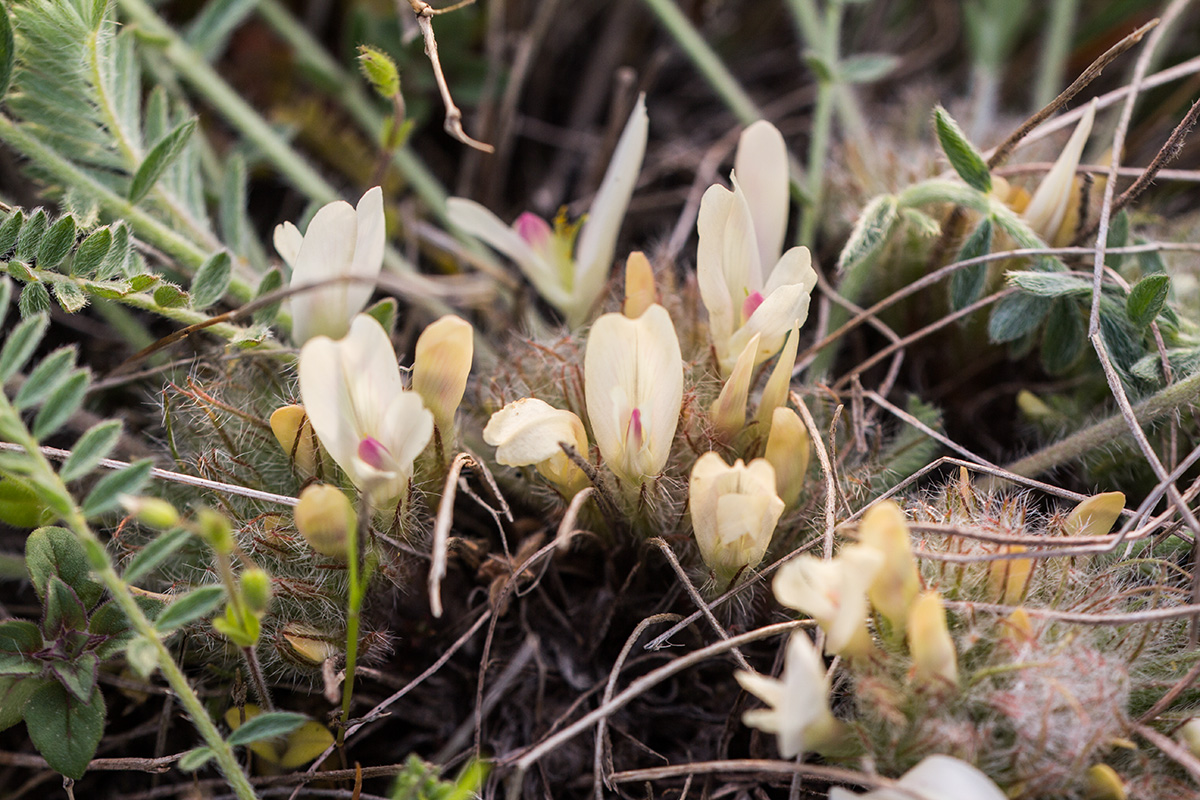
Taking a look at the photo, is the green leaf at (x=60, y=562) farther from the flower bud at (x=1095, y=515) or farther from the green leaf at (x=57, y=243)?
the flower bud at (x=1095, y=515)

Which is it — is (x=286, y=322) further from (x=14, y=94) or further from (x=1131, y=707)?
(x=1131, y=707)

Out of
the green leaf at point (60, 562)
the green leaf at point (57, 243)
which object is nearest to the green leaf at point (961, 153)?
the green leaf at point (57, 243)

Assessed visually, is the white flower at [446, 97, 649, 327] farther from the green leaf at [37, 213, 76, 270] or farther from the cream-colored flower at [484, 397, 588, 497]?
the green leaf at [37, 213, 76, 270]

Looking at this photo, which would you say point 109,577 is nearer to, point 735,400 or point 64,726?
point 64,726

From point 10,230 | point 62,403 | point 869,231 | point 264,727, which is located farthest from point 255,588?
point 869,231

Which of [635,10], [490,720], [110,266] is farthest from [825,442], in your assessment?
[635,10]

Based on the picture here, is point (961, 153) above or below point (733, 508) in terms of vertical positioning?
above
